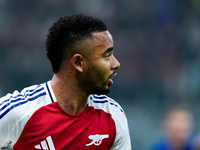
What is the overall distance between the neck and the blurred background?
14.2 ft

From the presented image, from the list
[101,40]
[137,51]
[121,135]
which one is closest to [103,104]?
[121,135]

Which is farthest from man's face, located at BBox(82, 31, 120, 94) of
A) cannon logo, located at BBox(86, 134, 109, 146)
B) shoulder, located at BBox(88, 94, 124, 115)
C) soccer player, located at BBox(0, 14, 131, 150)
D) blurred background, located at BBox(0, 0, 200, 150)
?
blurred background, located at BBox(0, 0, 200, 150)

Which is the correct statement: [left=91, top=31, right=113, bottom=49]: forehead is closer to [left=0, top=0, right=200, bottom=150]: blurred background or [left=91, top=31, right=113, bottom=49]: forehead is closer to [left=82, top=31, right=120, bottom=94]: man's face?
[left=82, top=31, right=120, bottom=94]: man's face

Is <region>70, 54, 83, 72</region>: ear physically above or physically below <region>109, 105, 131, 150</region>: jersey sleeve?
above

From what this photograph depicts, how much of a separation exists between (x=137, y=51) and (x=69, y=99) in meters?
5.62

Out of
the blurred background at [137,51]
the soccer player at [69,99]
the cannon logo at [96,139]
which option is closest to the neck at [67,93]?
the soccer player at [69,99]

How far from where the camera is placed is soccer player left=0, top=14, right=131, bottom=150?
8.55ft

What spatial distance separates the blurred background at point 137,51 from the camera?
7.59m

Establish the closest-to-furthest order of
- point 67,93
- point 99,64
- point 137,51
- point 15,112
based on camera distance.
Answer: point 15,112 → point 99,64 → point 67,93 → point 137,51

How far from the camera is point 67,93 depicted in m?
2.77

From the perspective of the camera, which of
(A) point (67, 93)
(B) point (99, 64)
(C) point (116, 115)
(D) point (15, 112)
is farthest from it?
(C) point (116, 115)

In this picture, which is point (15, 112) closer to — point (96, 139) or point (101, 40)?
point (96, 139)

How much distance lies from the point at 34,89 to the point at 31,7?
6.09 meters

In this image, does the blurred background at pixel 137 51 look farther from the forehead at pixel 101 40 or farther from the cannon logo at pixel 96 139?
the forehead at pixel 101 40
